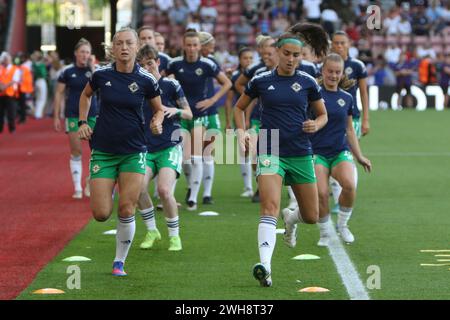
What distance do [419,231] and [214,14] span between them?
3314 centimetres

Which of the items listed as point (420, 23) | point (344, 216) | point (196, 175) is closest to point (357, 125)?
point (196, 175)

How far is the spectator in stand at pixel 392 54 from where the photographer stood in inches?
1786

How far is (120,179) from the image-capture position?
10844 millimetres

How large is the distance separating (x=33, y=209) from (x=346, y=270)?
6697mm

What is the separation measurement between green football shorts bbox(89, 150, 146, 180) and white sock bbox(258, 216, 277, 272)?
4.21 feet

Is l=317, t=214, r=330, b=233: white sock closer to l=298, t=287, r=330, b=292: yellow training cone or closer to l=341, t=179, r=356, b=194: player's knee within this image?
l=341, t=179, r=356, b=194: player's knee

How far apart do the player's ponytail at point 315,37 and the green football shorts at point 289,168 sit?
117 inches

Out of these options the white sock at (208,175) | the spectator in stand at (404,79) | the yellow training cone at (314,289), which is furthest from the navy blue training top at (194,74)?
the spectator in stand at (404,79)

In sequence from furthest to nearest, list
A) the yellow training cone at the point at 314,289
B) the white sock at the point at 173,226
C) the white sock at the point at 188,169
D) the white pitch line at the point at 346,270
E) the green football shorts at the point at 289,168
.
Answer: the white sock at the point at 188,169, the white sock at the point at 173,226, the green football shorts at the point at 289,168, the yellow training cone at the point at 314,289, the white pitch line at the point at 346,270

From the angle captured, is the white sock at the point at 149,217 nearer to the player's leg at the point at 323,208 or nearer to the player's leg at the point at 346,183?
the player's leg at the point at 323,208

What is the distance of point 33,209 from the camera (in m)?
16.7

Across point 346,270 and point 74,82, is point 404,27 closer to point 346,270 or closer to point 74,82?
point 74,82
